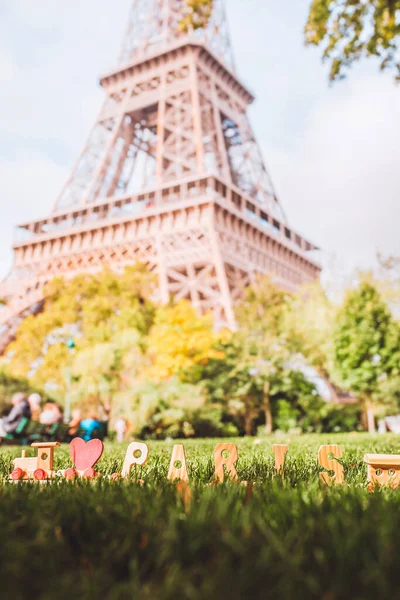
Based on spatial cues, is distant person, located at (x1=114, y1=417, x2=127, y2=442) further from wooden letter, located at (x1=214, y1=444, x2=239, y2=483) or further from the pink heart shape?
wooden letter, located at (x1=214, y1=444, x2=239, y2=483)

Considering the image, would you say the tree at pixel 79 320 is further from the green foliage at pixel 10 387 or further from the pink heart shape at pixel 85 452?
the pink heart shape at pixel 85 452

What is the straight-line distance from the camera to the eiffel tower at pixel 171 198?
31719 mm

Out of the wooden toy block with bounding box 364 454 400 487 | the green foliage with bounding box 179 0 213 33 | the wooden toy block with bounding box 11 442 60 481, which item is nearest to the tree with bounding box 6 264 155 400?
the green foliage with bounding box 179 0 213 33

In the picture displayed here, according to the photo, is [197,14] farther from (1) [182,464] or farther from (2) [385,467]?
(2) [385,467]

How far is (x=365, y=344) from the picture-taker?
20672 mm

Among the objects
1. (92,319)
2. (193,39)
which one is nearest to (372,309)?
(92,319)

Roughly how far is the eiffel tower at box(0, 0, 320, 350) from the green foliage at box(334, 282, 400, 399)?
6.10 meters

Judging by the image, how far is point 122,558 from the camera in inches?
65.9

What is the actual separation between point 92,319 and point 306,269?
22.2m

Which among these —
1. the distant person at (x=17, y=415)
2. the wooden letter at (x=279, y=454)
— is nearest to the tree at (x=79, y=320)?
the distant person at (x=17, y=415)

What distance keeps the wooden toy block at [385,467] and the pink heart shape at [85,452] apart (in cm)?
185

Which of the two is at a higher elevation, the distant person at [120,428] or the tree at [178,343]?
the tree at [178,343]

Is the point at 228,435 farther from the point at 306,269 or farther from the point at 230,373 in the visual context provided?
the point at 306,269

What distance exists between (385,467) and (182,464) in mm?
1292
